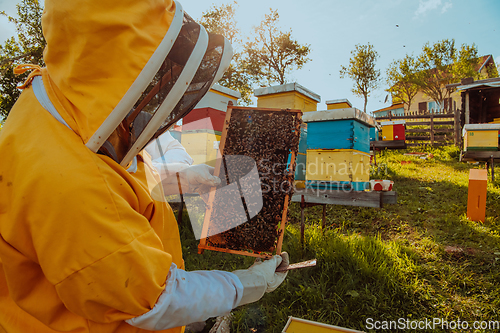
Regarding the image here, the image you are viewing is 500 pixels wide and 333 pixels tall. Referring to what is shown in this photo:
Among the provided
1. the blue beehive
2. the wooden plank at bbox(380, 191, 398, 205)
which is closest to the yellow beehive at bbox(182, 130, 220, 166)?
the blue beehive

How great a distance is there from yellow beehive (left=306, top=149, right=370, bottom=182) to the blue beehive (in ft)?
0.25

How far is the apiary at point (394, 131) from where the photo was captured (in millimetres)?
10453

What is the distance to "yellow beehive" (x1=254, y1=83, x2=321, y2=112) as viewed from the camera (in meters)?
4.46

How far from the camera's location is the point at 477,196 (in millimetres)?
4508

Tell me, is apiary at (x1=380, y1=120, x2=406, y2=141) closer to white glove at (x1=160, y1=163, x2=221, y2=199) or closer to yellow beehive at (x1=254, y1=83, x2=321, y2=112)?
yellow beehive at (x1=254, y1=83, x2=321, y2=112)

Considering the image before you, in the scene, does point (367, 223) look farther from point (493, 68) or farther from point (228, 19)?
point (493, 68)

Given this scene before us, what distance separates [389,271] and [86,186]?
10.7ft

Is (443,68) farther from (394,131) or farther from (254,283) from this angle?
(254,283)

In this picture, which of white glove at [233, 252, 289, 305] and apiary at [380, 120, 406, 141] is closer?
white glove at [233, 252, 289, 305]

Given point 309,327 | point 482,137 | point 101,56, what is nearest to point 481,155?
point 482,137

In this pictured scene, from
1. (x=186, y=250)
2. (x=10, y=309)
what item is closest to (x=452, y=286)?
(x=186, y=250)

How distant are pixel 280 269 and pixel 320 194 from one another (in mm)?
2013

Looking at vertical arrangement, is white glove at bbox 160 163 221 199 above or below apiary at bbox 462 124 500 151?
below

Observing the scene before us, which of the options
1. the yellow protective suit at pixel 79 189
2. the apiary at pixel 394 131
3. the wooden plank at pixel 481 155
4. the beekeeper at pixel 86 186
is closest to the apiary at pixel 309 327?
the beekeeper at pixel 86 186
